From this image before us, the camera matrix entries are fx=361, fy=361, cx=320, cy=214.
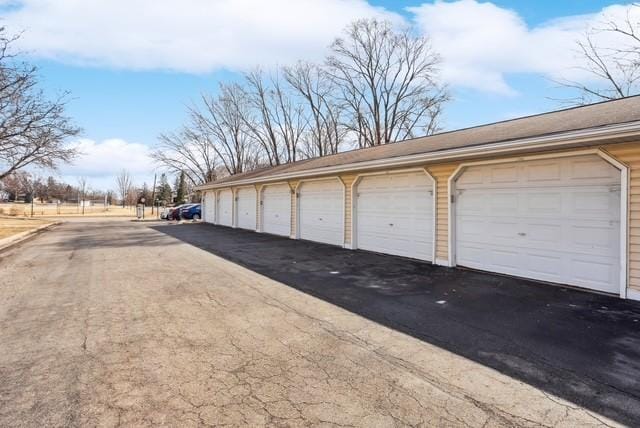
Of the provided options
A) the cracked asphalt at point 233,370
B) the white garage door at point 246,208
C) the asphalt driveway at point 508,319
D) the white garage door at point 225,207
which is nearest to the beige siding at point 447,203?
the asphalt driveway at point 508,319

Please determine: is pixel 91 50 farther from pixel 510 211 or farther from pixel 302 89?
pixel 302 89

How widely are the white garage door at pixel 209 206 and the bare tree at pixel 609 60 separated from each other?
63.4ft

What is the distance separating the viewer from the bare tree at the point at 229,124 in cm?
3547

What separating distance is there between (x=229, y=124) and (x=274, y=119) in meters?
4.93

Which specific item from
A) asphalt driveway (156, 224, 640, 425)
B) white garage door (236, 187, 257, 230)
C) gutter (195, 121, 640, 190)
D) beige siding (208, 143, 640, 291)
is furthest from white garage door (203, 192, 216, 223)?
asphalt driveway (156, 224, 640, 425)

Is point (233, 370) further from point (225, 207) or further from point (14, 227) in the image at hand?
point (14, 227)

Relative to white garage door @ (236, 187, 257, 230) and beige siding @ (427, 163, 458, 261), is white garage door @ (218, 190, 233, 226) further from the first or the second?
beige siding @ (427, 163, 458, 261)

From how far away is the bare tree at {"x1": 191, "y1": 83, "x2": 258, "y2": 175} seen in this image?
35.5 metres

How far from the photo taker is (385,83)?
31062mm

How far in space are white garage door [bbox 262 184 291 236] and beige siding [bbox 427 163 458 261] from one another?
716 cm

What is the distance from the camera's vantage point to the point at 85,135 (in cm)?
1777

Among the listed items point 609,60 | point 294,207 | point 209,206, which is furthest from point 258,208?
point 609,60

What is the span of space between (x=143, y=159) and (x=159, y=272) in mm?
35119

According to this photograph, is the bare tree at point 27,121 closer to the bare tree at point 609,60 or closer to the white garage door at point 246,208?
the white garage door at point 246,208
